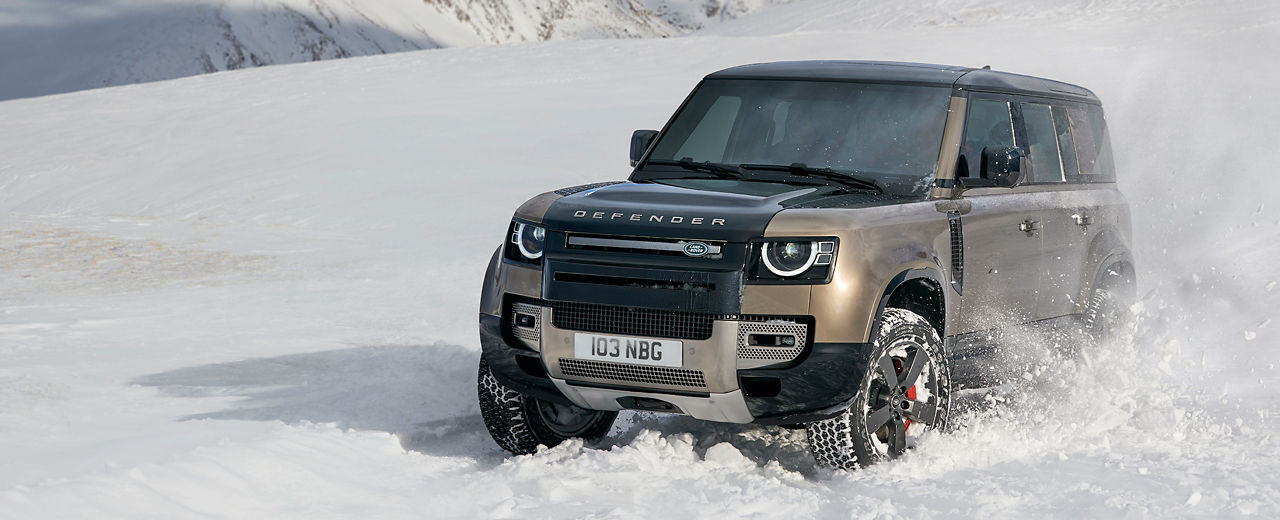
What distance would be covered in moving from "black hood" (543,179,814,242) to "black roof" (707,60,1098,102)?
0.88 metres

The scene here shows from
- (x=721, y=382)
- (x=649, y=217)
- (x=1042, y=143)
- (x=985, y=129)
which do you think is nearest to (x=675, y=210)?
(x=649, y=217)

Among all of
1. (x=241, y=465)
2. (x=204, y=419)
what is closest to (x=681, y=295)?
(x=241, y=465)

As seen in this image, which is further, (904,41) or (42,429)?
(904,41)

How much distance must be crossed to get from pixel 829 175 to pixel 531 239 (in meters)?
1.39

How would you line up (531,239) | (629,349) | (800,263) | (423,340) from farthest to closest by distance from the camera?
(423,340), (531,239), (629,349), (800,263)

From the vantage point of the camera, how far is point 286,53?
16162 centimetres

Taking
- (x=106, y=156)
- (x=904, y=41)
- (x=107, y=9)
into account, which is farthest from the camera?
(x=107, y=9)

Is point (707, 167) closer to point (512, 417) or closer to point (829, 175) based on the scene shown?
point (829, 175)

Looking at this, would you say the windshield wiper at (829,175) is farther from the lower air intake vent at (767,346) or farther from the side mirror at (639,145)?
the lower air intake vent at (767,346)

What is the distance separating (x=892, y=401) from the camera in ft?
19.7

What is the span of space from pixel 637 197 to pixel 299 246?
11.2 m

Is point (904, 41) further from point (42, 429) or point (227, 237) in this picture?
point (42, 429)

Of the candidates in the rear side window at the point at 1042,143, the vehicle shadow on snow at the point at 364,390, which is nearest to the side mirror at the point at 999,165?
the rear side window at the point at 1042,143

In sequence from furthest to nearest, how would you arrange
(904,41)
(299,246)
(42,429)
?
(904,41) → (299,246) → (42,429)
